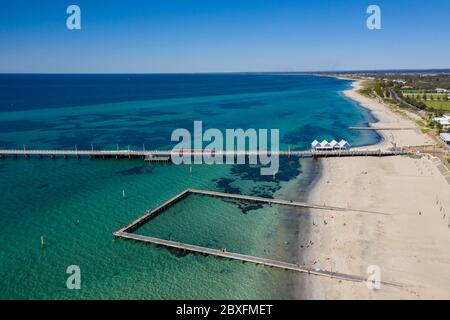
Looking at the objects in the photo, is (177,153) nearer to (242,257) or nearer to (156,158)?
(156,158)

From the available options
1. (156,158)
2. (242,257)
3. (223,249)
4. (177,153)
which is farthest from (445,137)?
(223,249)

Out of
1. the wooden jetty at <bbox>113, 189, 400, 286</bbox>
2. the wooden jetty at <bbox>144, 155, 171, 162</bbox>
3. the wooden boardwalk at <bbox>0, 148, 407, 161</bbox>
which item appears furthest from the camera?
the wooden boardwalk at <bbox>0, 148, 407, 161</bbox>

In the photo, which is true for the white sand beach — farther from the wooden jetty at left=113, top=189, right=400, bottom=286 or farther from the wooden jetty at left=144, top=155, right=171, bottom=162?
the wooden jetty at left=144, top=155, right=171, bottom=162

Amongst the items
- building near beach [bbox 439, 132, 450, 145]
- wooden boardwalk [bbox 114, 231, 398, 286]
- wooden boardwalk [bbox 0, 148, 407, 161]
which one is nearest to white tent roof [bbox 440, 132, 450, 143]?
building near beach [bbox 439, 132, 450, 145]

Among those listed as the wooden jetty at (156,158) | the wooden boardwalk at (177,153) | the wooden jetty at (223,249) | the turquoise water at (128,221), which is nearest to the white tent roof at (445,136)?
the wooden boardwalk at (177,153)

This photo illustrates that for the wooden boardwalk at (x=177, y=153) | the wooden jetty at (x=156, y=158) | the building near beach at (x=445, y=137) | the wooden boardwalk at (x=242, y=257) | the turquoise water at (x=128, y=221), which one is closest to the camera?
the turquoise water at (x=128, y=221)

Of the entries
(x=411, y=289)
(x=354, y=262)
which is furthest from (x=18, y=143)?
(x=411, y=289)

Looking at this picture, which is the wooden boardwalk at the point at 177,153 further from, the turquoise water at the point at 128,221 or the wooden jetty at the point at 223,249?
the wooden jetty at the point at 223,249
